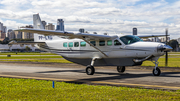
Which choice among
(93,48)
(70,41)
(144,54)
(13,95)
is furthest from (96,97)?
(70,41)

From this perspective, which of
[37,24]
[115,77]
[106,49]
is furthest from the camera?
[37,24]

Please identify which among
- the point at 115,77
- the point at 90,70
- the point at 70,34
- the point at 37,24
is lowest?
the point at 115,77

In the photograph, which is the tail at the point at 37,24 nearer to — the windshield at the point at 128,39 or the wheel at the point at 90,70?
the wheel at the point at 90,70

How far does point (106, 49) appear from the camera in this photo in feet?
62.2

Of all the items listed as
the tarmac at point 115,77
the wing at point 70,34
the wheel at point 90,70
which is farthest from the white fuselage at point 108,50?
the tarmac at point 115,77

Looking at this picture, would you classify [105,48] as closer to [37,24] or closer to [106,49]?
[106,49]

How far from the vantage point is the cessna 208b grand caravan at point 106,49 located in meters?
16.8

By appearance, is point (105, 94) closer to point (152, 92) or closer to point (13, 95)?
point (152, 92)

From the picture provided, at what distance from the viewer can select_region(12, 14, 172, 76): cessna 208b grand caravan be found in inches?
661

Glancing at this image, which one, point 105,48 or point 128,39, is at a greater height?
point 128,39

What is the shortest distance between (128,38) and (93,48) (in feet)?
10.9

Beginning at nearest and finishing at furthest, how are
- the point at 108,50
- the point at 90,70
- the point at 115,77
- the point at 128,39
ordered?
the point at 115,77 → the point at 128,39 → the point at 90,70 → the point at 108,50

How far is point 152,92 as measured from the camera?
10250 millimetres

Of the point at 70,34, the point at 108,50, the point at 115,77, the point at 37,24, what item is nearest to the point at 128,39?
the point at 108,50
